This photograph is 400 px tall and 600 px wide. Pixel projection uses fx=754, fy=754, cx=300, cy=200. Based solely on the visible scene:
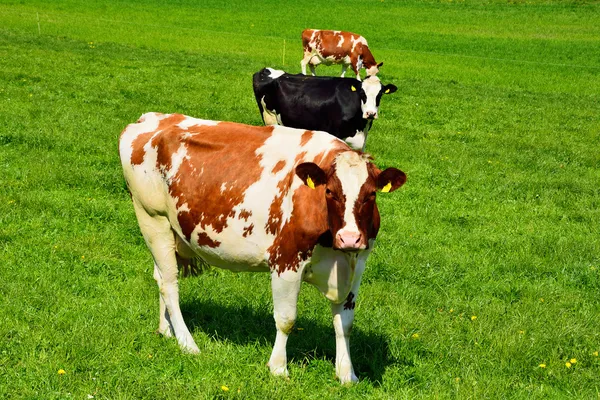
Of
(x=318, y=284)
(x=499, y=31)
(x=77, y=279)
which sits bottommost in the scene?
(x=499, y=31)

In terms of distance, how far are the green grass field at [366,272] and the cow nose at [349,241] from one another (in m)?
1.33

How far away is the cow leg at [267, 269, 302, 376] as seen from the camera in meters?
5.61

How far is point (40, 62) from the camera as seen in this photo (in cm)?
2184

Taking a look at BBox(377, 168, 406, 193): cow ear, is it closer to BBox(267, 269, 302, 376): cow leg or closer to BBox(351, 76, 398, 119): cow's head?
BBox(267, 269, 302, 376): cow leg

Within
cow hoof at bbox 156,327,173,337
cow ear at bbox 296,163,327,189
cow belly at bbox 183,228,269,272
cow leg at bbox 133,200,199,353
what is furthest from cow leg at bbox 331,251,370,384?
cow hoof at bbox 156,327,173,337

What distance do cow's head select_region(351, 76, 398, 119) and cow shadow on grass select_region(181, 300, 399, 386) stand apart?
22.4 feet

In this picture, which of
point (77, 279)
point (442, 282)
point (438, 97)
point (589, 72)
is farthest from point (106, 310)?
point (589, 72)

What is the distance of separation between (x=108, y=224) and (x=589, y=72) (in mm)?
26505

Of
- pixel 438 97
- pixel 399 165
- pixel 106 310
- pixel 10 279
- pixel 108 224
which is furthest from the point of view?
pixel 438 97

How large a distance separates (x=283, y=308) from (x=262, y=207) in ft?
2.58

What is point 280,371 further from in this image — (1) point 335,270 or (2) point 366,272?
(2) point 366,272

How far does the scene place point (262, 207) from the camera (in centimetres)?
580

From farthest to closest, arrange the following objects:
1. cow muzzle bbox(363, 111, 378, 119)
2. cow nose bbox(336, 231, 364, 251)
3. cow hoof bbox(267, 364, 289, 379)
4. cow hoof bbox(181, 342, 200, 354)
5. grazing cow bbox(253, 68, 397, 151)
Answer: grazing cow bbox(253, 68, 397, 151) < cow muzzle bbox(363, 111, 378, 119) < cow hoof bbox(181, 342, 200, 354) < cow hoof bbox(267, 364, 289, 379) < cow nose bbox(336, 231, 364, 251)

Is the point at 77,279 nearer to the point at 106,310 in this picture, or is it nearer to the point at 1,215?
the point at 106,310
